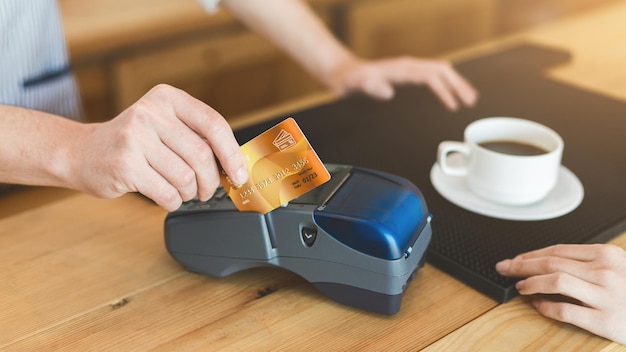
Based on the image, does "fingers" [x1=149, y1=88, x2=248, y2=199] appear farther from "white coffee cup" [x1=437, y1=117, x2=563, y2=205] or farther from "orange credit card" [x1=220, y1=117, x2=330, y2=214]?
"white coffee cup" [x1=437, y1=117, x2=563, y2=205]

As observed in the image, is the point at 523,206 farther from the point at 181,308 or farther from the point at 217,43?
the point at 217,43

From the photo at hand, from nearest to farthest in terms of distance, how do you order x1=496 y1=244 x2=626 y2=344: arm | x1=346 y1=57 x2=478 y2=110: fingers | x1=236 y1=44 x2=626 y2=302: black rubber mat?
x1=496 y1=244 x2=626 y2=344: arm
x1=236 y1=44 x2=626 y2=302: black rubber mat
x1=346 y1=57 x2=478 y2=110: fingers

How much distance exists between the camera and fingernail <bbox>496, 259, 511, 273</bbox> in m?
0.78

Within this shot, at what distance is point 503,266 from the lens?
0.78m

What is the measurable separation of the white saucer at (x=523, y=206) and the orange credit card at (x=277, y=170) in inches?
10.7

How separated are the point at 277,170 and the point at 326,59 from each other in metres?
0.72

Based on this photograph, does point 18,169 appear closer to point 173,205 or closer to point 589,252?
point 173,205

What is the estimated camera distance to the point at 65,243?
2.88 ft

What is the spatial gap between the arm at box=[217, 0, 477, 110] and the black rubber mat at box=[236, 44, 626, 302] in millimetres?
36

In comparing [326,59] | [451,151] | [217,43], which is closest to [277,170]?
[451,151]

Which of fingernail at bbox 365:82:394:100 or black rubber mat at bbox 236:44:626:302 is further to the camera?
fingernail at bbox 365:82:394:100

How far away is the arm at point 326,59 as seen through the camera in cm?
128

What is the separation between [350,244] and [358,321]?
88mm

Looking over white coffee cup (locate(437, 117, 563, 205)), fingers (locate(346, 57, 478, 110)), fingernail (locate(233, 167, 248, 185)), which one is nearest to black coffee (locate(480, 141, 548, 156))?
white coffee cup (locate(437, 117, 563, 205))
